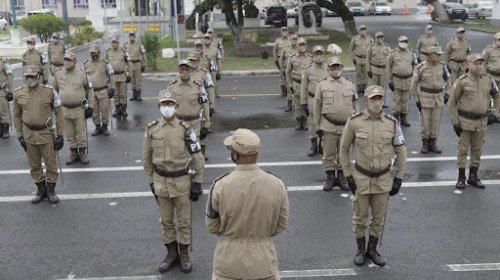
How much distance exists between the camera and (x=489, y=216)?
780 centimetres

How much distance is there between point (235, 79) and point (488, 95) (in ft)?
42.0

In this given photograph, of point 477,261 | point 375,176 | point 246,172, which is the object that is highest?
point 246,172

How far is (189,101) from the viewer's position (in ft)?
31.8

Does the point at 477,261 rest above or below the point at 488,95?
below

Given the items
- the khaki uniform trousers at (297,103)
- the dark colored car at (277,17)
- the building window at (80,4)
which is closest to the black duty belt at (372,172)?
the khaki uniform trousers at (297,103)

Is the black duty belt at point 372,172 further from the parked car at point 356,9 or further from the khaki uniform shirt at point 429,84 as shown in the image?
the parked car at point 356,9

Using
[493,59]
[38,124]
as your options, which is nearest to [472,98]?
[493,59]

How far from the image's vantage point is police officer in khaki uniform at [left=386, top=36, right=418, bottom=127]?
12.8m

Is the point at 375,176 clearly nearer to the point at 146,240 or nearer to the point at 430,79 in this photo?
the point at 146,240

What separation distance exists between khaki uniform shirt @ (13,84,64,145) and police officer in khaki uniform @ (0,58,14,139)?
4652 mm

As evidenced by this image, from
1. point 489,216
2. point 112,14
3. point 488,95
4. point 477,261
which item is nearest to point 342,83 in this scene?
point 488,95

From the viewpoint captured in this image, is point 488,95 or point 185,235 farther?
point 488,95

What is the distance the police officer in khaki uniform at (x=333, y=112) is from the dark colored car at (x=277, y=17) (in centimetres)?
3119

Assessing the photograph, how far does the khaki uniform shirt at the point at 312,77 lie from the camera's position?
35.3 ft
